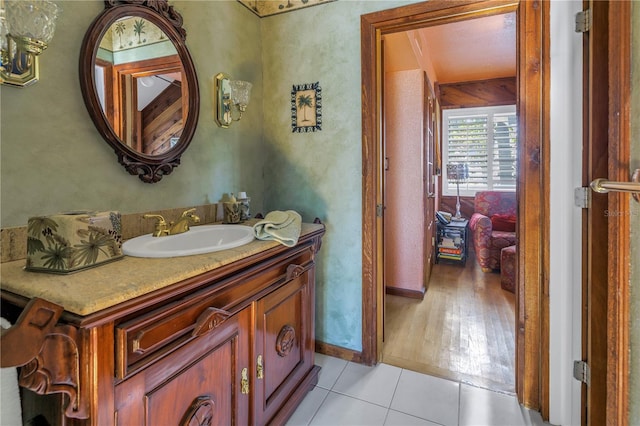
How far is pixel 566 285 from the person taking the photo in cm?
138

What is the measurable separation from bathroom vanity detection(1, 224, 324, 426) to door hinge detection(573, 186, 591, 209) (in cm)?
120

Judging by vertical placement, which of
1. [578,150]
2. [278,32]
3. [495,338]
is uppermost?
[278,32]

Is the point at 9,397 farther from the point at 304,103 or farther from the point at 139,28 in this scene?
the point at 304,103

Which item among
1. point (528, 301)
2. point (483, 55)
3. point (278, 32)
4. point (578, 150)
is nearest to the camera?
point (578, 150)

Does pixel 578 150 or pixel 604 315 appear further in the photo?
pixel 578 150

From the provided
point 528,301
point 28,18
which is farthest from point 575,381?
point 28,18

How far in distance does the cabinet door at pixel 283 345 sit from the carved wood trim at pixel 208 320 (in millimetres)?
234

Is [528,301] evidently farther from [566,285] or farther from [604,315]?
[604,315]

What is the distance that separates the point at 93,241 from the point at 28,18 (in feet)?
2.26

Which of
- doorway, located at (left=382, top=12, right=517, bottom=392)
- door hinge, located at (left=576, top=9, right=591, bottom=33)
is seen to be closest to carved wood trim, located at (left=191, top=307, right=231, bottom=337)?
doorway, located at (left=382, top=12, right=517, bottom=392)

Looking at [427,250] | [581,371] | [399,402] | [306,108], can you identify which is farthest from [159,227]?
[427,250]

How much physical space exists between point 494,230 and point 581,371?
10.0ft

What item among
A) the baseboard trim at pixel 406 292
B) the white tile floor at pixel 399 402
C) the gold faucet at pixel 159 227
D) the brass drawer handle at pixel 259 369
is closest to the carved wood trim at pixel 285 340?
the brass drawer handle at pixel 259 369

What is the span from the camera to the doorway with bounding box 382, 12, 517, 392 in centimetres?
206
